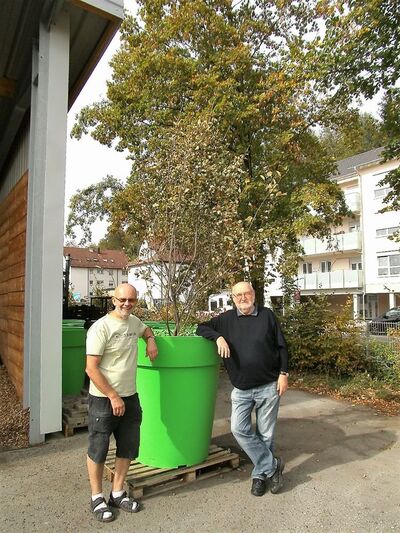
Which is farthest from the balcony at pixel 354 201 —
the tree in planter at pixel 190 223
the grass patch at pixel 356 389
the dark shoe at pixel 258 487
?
the dark shoe at pixel 258 487

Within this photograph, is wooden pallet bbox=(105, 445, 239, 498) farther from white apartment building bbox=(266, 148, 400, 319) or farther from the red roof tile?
the red roof tile

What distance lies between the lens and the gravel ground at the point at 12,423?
4410 mm

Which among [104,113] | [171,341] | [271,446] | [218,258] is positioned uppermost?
[104,113]

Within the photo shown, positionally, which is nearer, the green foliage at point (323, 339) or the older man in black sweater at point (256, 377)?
the older man in black sweater at point (256, 377)

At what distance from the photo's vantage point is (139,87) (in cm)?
1193

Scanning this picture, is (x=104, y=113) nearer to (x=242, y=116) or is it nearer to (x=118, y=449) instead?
(x=242, y=116)

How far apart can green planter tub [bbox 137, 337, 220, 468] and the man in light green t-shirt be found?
0.35 m

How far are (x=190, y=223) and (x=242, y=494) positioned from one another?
2357mm

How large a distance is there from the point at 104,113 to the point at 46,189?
8861 mm

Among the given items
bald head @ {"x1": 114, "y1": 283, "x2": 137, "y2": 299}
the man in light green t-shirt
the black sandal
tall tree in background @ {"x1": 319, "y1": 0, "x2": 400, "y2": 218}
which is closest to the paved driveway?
the black sandal

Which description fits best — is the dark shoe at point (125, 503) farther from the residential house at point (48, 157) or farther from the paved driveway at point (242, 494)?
the residential house at point (48, 157)

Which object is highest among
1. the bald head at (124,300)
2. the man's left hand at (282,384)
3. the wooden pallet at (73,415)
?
the bald head at (124,300)

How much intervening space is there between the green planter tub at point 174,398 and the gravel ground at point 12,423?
1570 mm

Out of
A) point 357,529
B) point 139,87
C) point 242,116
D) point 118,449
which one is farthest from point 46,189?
point 139,87
